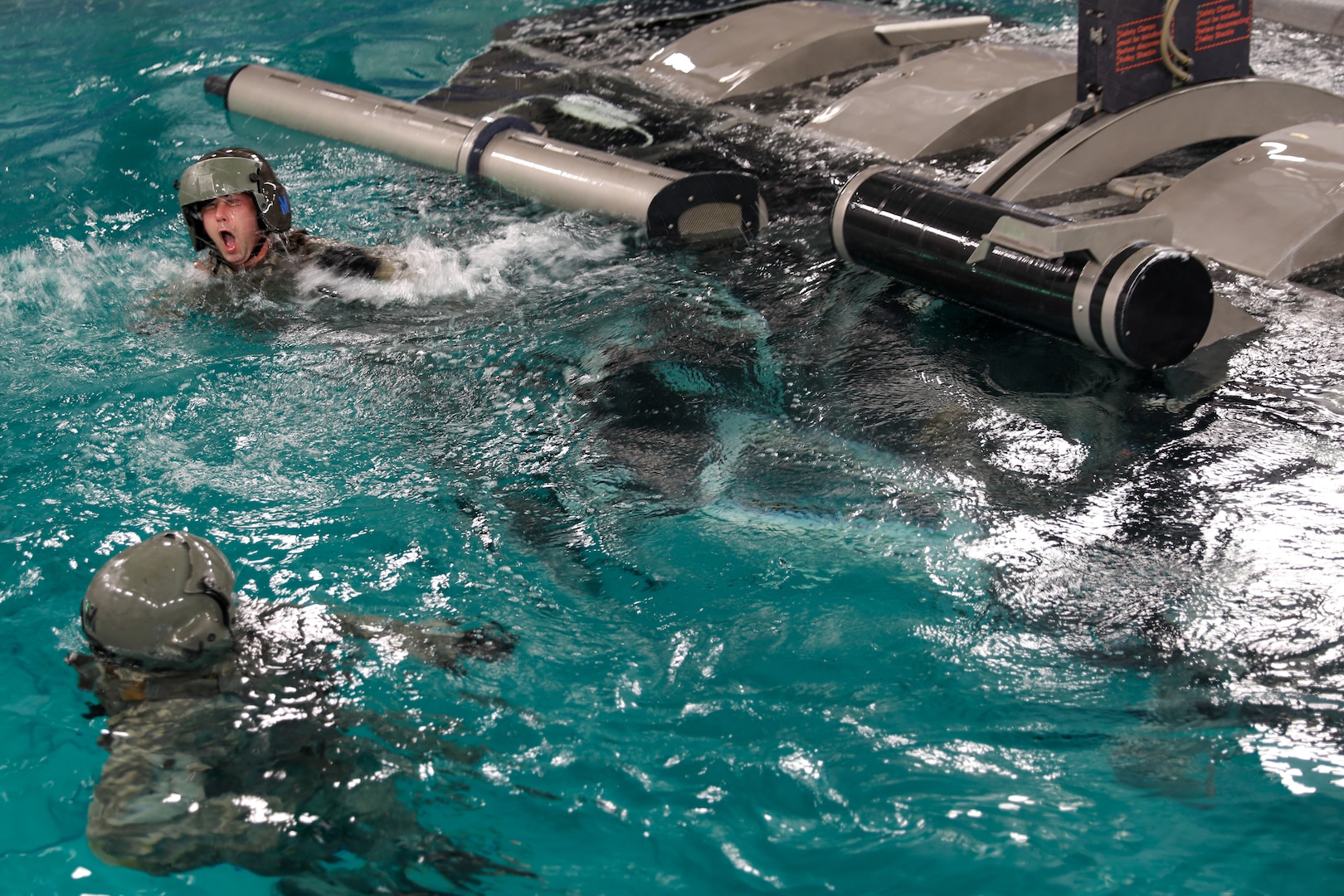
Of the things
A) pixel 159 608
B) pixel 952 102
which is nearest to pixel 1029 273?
pixel 952 102

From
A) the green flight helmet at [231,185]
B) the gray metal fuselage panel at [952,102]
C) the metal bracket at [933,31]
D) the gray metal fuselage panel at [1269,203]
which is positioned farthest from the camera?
the metal bracket at [933,31]

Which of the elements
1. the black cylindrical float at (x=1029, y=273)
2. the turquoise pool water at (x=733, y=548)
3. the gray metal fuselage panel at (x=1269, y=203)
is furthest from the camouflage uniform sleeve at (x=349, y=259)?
the gray metal fuselage panel at (x=1269, y=203)

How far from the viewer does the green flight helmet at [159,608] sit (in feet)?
8.18

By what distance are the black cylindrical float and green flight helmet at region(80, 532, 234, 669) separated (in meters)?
2.78

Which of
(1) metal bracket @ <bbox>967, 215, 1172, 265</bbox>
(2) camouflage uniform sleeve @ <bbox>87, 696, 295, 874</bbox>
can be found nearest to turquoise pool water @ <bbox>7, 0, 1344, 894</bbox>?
(2) camouflage uniform sleeve @ <bbox>87, 696, 295, 874</bbox>

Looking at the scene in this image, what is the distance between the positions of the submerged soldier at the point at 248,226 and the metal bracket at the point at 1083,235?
287cm

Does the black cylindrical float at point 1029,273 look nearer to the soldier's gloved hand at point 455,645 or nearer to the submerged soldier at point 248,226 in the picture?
the soldier's gloved hand at point 455,645

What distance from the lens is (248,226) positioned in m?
5.19

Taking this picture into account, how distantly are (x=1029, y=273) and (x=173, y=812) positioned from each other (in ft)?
10.1

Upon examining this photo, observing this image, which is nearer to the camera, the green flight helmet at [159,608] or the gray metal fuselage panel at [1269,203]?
the green flight helmet at [159,608]

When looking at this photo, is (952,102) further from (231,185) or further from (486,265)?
(231,185)

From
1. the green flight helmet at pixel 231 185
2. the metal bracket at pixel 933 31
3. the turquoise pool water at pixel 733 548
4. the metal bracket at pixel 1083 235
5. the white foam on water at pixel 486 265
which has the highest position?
the metal bracket at pixel 933 31

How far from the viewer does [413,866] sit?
2.49 metres

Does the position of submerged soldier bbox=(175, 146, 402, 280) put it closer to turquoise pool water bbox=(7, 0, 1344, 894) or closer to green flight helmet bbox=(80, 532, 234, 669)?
turquoise pool water bbox=(7, 0, 1344, 894)
